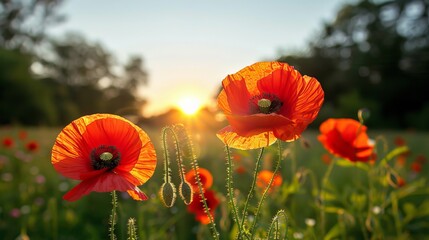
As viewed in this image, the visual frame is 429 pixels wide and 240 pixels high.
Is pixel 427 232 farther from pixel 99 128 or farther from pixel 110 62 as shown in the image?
pixel 110 62

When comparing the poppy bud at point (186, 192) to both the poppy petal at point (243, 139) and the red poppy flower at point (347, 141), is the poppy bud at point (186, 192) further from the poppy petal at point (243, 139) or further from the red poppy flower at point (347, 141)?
the red poppy flower at point (347, 141)

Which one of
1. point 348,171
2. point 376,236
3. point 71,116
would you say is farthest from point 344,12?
point 376,236

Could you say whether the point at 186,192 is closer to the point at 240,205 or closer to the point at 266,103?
the point at 266,103

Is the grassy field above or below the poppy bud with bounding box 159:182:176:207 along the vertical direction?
below

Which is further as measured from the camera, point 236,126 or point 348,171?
point 348,171

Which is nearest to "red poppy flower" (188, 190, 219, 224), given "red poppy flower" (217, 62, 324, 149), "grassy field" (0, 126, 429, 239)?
A: "grassy field" (0, 126, 429, 239)

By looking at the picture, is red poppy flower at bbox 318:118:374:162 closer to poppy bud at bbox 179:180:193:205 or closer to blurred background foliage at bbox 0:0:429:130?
poppy bud at bbox 179:180:193:205

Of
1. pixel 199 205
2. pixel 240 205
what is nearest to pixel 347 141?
pixel 240 205

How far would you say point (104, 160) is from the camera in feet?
3.76

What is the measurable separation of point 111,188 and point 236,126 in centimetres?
29

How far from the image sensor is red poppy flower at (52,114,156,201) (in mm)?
1116

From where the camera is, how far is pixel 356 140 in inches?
73.6

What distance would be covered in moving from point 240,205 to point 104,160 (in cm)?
96

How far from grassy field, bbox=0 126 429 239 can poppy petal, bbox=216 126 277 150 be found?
1.94 ft
